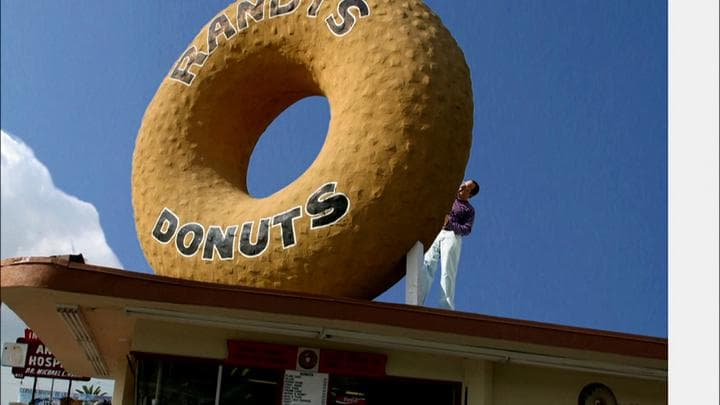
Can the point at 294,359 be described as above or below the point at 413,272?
below

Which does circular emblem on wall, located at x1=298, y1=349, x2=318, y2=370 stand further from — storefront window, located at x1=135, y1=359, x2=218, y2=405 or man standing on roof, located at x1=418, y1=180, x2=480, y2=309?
man standing on roof, located at x1=418, y1=180, x2=480, y2=309

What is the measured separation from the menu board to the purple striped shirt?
3.11m

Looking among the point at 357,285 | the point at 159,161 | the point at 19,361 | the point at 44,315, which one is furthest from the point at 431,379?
the point at 19,361

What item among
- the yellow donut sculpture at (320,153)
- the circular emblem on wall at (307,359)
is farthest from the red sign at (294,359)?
the yellow donut sculpture at (320,153)

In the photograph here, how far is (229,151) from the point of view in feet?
31.3

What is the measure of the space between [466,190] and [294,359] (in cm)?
370

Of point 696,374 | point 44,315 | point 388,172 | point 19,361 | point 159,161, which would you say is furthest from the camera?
point 19,361

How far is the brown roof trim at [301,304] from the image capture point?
560 centimetres

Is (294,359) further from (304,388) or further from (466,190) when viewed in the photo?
(466,190)

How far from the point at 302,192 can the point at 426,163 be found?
123 cm

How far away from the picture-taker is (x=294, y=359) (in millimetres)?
6922

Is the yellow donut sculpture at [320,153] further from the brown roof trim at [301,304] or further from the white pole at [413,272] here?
the brown roof trim at [301,304]

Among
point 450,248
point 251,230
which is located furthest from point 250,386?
point 450,248

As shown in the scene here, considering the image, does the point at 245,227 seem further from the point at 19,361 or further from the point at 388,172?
the point at 19,361
